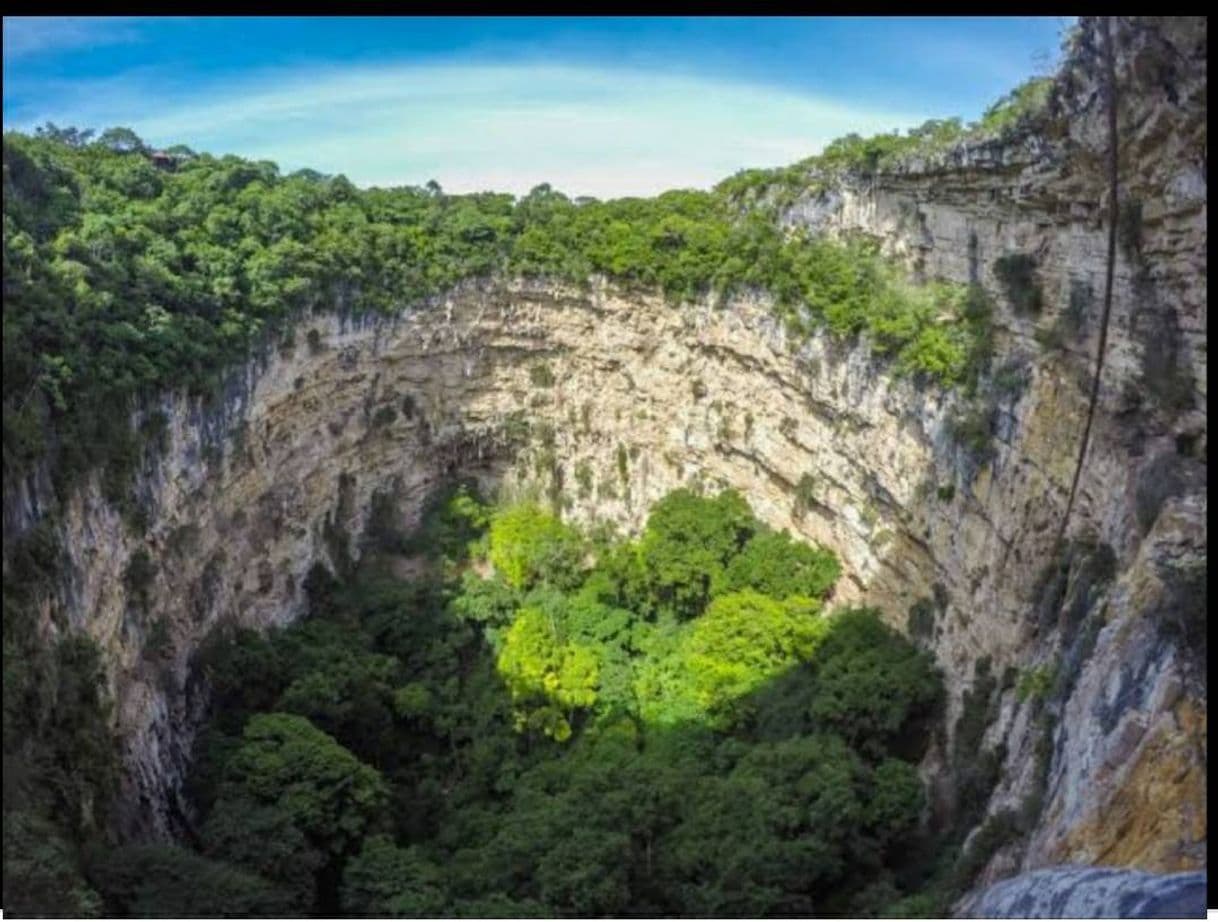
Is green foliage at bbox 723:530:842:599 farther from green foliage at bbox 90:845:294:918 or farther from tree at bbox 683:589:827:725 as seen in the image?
green foliage at bbox 90:845:294:918

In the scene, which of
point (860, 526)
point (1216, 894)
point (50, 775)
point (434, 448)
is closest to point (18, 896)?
point (50, 775)

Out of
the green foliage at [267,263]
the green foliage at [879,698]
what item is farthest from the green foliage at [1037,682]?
the green foliage at [267,263]

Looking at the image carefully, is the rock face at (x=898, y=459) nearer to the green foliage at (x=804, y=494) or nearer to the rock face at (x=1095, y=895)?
the green foliage at (x=804, y=494)

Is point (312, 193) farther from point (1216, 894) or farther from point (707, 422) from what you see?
point (1216, 894)

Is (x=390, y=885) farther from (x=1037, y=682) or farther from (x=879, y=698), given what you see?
(x=1037, y=682)

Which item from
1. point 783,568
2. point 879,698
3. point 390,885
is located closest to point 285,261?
point 783,568

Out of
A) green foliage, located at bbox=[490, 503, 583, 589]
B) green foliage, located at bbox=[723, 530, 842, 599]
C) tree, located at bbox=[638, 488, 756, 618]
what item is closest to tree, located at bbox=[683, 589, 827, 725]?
green foliage, located at bbox=[723, 530, 842, 599]
